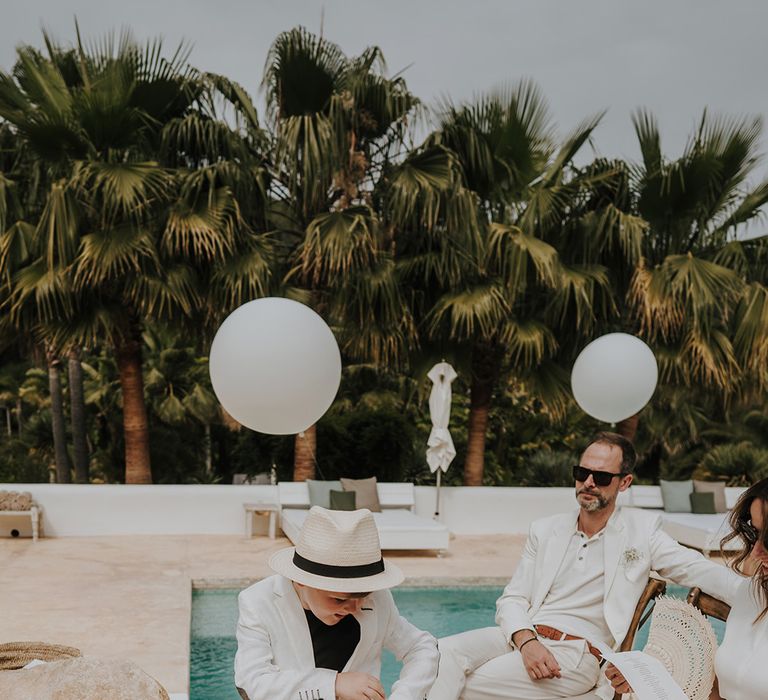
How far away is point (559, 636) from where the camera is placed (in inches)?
144

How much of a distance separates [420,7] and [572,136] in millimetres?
8873

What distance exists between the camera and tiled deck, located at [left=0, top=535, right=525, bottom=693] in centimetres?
614

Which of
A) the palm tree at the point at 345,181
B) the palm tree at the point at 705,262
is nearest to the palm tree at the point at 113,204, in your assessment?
the palm tree at the point at 345,181

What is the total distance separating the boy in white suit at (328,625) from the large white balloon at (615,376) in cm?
537

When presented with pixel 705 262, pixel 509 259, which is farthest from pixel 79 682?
pixel 705 262

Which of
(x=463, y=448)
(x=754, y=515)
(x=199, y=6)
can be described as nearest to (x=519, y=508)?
(x=463, y=448)

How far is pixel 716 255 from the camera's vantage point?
471 inches

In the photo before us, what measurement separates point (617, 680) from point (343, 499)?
7.32m

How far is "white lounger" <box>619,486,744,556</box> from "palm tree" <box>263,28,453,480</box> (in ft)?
12.2

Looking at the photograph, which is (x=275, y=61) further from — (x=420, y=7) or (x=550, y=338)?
(x=420, y=7)

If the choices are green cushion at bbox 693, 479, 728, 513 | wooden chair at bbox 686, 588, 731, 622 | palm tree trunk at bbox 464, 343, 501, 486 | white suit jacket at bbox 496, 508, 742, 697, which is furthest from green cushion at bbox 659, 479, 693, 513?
wooden chair at bbox 686, 588, 731, 622

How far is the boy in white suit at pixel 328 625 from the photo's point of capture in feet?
8.44

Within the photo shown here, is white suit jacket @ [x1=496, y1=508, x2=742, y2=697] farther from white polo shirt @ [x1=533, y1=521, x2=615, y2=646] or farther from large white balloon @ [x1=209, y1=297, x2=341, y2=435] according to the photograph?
large white balloon @ [x1=209, y1=297, x2=341, y2=435]

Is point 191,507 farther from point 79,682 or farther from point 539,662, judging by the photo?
point 79,682
